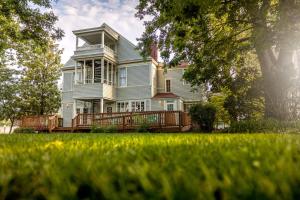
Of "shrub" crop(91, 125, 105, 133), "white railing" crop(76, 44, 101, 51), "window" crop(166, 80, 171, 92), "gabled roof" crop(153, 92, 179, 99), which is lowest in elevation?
"shrub" crop(91, 125, 105, 133)

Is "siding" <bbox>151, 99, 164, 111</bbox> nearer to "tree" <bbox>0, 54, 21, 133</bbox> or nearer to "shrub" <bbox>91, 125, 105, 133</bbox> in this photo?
Answer: "shrub" <bbox>91, 125, 105, 133</bbox>

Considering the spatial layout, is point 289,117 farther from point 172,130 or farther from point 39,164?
point 39,164

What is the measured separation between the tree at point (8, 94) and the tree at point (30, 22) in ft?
51.0

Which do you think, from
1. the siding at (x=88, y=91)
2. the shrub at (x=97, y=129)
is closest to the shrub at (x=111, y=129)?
the shrub at (x=97, y=129)

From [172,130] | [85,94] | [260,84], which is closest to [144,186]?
[172,130]

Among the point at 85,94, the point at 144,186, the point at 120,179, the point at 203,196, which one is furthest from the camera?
the point at 85,94

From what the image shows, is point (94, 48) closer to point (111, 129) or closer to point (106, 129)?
point (106, 129)

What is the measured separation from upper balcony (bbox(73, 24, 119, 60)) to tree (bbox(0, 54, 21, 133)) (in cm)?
884

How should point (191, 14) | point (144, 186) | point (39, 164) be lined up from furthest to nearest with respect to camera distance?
point (191, 14), point (39, 164), point (144, 186)

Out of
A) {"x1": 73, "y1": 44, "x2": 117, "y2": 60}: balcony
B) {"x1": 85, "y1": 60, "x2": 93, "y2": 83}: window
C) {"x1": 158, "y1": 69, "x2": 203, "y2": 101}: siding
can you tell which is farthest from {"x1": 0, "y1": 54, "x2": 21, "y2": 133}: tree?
{"x1": 158, "y1": 69, "x2": 203, "y2": 101}: siding

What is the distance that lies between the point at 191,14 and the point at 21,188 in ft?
30.8

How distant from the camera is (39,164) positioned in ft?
5.37

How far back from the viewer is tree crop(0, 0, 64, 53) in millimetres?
12242

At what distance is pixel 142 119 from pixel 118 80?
9.07 m
